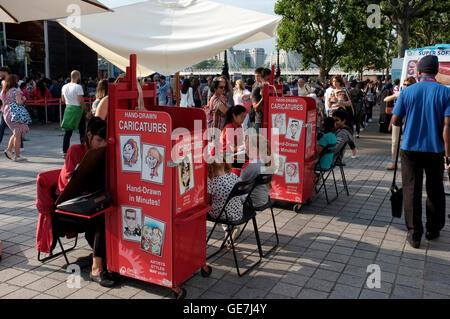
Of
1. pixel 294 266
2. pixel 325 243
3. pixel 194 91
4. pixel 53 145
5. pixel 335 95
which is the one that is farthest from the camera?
pixel 194 91

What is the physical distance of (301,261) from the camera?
4.49 metres

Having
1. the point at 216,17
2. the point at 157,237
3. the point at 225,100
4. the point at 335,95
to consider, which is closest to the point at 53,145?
the point at 225,100

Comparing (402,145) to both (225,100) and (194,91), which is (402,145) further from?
(194,91)

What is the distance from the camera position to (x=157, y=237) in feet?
11.7

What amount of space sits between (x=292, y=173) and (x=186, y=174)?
2.79 meters

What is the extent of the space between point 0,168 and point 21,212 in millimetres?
3012

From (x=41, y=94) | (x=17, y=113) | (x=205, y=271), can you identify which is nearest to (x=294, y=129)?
(x=205, y=271)

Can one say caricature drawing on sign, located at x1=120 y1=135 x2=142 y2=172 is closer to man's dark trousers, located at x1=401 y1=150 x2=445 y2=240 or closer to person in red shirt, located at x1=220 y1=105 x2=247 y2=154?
person in red shirt, located at x1=220 y1=105 x2=247 y2=154

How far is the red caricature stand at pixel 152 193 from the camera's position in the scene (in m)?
3.44

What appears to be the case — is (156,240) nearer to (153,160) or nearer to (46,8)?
(153,160)

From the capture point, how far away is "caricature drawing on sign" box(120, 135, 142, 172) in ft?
11.6

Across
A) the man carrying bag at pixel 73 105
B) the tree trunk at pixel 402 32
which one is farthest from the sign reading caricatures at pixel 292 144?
the tree trunk at pixel 402 32

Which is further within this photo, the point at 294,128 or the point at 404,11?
the point at 404,11
